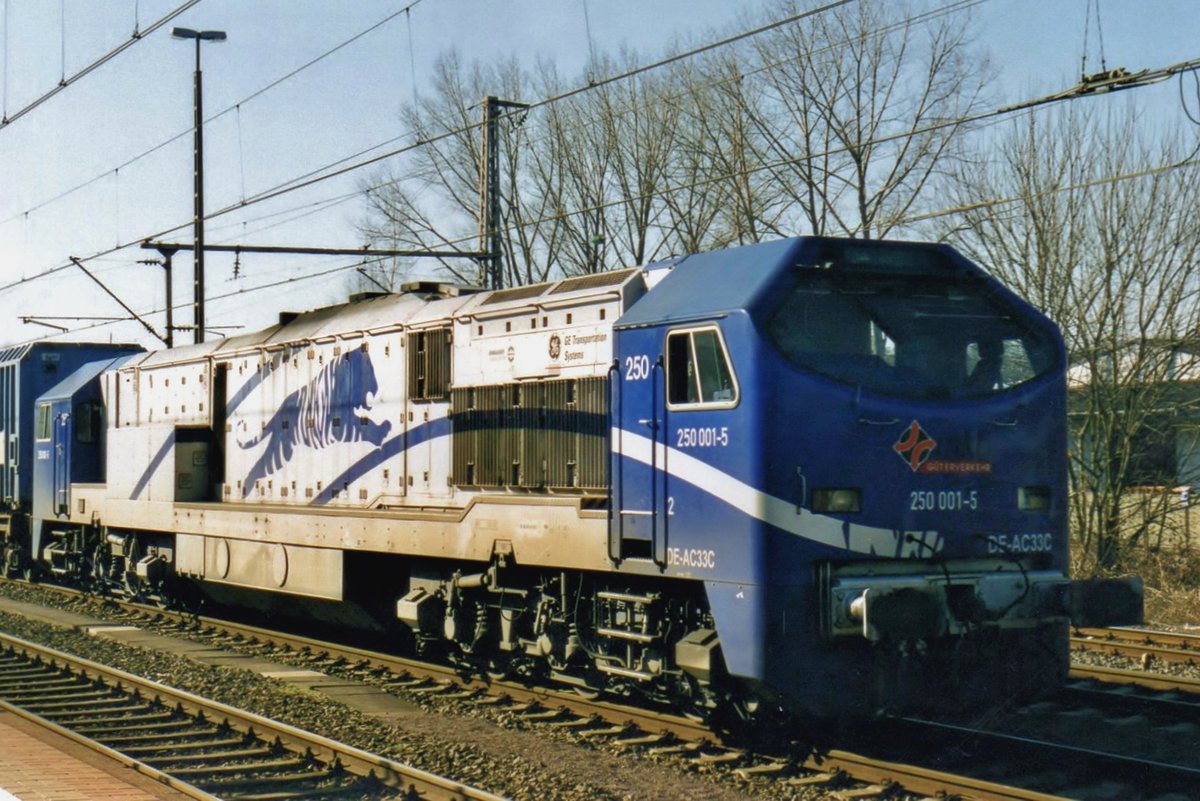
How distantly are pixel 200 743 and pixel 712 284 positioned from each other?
5104mm

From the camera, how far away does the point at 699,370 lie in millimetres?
8586

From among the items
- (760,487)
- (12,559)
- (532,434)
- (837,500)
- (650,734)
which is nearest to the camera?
(760,487)

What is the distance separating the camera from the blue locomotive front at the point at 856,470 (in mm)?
8078

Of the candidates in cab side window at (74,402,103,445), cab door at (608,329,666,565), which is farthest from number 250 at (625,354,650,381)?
cab side window at (74,402,103,445)

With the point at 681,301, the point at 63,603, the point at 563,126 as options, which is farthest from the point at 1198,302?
the point at 563,126

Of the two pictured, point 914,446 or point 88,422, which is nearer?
point 914,446

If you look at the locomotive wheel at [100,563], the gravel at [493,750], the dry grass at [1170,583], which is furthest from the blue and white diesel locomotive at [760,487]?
the locomotive wheel at [100,563]

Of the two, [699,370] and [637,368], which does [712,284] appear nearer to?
[699,370]

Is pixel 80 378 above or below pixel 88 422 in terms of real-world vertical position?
above

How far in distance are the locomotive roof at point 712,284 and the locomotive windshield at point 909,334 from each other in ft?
0.65

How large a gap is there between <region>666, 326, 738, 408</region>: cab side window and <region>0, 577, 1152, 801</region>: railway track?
241 cm

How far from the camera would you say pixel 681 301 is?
8.90 meters

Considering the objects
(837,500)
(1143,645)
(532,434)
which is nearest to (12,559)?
(532,434)

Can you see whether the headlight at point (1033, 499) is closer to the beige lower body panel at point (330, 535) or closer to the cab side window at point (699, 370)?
the cab side window at point (699, 370)
